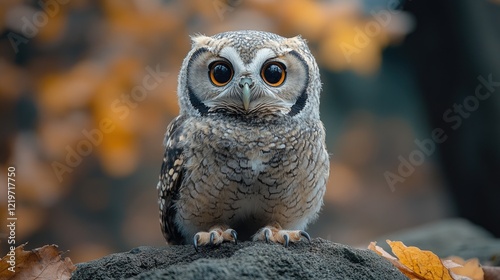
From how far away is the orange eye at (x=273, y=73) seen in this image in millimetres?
2494

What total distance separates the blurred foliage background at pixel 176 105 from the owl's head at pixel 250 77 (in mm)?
1957

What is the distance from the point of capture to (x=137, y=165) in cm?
548

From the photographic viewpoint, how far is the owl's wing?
2609 mm

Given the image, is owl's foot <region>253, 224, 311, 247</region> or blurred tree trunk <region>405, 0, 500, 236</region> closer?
owl's foot <region>253, 224, 311, 247</region>

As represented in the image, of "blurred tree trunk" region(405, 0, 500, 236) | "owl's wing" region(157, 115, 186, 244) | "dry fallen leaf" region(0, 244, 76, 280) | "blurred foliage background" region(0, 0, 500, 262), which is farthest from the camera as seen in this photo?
"blurred tree trunk" region(405, 0, 500, 236)

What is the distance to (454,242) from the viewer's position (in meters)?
3.87

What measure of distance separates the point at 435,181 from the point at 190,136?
185 inches

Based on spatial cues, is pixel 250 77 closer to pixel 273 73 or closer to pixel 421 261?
pixel 273 73

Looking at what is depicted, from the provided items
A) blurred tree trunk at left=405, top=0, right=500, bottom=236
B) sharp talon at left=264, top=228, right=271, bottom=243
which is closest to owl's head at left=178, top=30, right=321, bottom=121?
sharp talon at left=264, top=228, right=271, bottom=243

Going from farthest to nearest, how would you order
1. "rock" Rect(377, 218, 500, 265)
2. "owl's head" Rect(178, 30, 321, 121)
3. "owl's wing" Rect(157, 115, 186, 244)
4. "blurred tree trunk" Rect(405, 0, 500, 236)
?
"blurred tree trunk" Rect(405, 0, 500, 236) → "rock" Rect(377, 218, 500, 265) → "owl's wing" Rect(157, 115, 186, 244) → "owl's head" Rect(178, 30, 321, 121)

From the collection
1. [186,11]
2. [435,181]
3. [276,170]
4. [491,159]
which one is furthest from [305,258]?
[435,181]

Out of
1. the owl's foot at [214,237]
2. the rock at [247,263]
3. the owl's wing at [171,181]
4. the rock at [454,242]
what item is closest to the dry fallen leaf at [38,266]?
the rock at [247,263]

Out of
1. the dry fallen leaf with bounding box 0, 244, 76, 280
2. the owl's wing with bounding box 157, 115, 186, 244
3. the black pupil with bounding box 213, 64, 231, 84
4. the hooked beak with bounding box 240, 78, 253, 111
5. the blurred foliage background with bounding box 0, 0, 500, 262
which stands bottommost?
the dry fallen leaf with bounding box 0, 244, 76, 280

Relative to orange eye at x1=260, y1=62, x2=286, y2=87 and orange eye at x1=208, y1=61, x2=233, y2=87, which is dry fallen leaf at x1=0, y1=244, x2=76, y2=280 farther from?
orange eye at x1=260, y1=62, x2=286, y2=87
